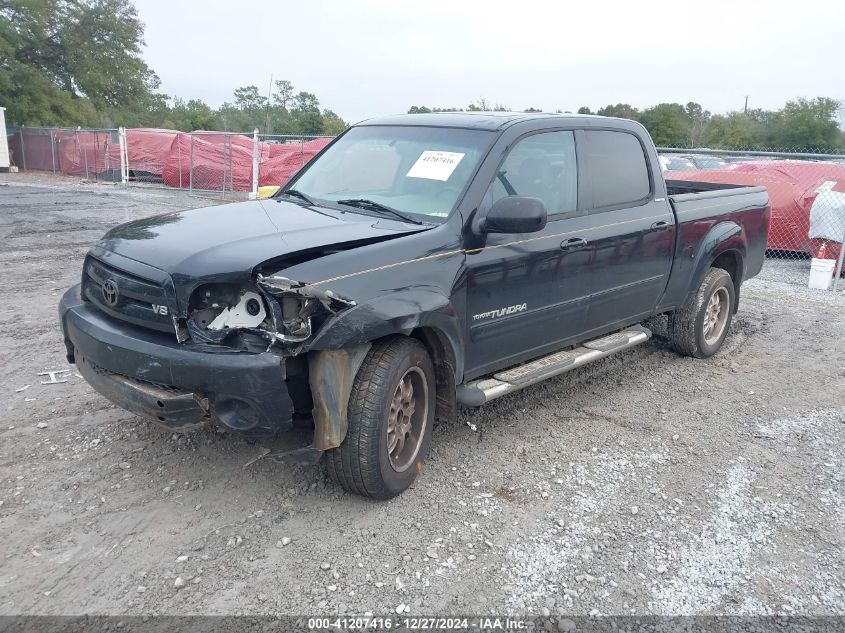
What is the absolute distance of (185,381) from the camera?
10.6 ft

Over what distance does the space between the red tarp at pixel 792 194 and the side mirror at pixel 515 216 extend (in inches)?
314

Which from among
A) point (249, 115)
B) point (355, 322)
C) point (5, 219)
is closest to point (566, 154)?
point (355, 322)

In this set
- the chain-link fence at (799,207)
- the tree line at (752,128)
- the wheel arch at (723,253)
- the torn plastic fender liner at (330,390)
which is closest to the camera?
the torn plastic fender liner at (330,390)

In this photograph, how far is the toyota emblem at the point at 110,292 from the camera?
357 centimetres

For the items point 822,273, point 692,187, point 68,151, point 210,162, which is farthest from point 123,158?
point 822,273

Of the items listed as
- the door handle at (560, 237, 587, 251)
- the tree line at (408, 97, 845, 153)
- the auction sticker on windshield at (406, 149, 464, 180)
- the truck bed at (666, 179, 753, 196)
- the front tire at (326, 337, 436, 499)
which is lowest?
the front tire at (326, 337, 436, 499)

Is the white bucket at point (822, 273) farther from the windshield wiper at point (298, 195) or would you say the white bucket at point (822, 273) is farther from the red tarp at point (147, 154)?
the red tarp at point (147, 154)

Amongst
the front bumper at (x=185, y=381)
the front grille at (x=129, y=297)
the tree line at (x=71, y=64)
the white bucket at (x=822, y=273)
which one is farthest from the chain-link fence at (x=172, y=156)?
the front bumper at (x=185, y=381)

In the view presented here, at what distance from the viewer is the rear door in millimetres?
4922

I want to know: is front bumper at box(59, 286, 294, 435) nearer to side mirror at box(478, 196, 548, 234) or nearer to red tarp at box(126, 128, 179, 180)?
side mirror at box(478, 196, 548, 234)

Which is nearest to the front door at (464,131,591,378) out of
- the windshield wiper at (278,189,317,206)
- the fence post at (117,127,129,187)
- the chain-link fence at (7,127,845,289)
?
the windshield wiper at (278,189,317,206)

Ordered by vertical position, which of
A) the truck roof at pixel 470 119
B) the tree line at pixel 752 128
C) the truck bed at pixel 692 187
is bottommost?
the truck bed at pixel 692 187

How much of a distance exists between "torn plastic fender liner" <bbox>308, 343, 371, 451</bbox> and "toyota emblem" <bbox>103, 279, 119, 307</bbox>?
42.1 inches

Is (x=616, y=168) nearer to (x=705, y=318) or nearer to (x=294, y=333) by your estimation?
(x=705, y=318)
